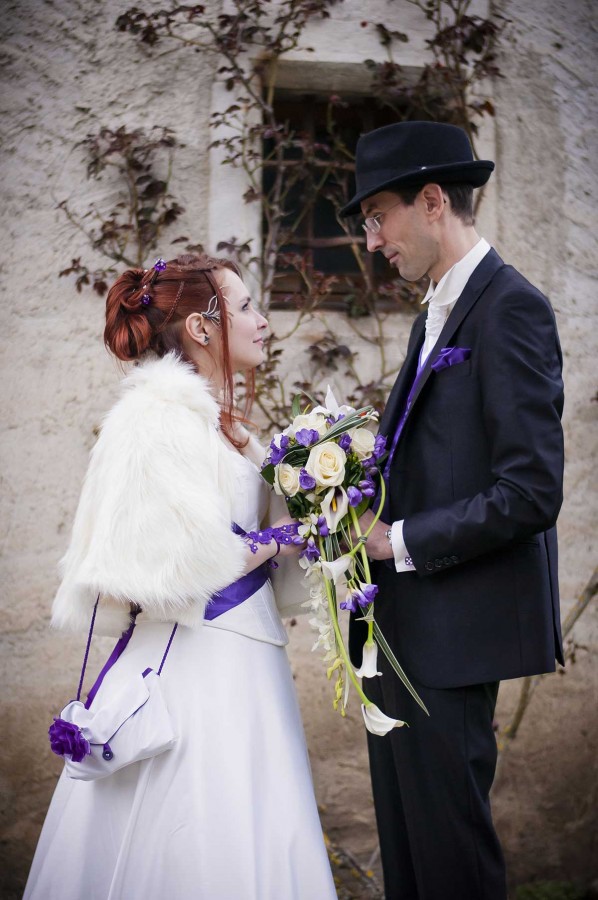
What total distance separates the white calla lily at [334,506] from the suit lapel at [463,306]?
1.10 feet

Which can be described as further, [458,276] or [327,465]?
[458,276]

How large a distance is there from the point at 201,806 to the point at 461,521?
1016 millimetres

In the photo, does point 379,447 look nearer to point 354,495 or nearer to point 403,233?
point 354,495

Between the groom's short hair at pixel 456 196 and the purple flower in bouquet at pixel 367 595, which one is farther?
the groom's short hair at pixel 456 196

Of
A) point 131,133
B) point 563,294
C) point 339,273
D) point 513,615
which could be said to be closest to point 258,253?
point 339,273

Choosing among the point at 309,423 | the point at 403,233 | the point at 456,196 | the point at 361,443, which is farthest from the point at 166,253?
the point at 361,443

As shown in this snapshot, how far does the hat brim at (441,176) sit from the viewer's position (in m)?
2.43

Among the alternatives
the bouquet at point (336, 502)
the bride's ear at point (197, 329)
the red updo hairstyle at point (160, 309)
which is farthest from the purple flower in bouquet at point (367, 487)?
the bride's ear at point (197, 329)

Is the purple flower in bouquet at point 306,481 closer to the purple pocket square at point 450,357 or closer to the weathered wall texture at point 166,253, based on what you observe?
the purple pocket square at point 450,357

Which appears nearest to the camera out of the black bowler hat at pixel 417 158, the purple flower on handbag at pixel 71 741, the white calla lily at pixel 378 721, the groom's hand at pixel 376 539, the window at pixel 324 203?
the purple flower on handbag at pixel 71 741

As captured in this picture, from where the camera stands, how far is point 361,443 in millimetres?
2295

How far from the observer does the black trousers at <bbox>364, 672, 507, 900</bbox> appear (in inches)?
89.7

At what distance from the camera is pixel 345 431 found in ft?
7.51

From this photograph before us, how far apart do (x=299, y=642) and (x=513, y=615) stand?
74.5 inches
